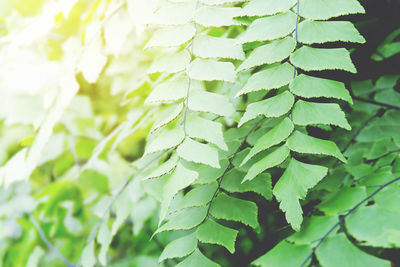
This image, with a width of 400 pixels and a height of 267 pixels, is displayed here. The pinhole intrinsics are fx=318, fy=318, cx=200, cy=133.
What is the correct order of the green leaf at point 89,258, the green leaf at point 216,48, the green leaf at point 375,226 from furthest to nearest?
the green leaf at point 89,258 → the green leaf at point 216,48 → the green leaf at point 375,226

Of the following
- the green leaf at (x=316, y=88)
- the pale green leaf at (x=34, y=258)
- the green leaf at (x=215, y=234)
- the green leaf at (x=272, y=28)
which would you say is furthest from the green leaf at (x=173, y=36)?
the pale green leaf at (x=34, y=258)

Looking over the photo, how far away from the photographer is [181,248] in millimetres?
562

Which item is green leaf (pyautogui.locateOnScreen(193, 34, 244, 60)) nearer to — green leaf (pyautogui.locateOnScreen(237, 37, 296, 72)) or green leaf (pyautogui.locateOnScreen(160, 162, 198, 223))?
A: green leaf (pyautogui.locateOnScreen(237, 37, 296, 72))

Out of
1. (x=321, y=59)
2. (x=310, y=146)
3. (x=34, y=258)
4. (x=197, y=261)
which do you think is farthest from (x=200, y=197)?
(x=34, y=258)

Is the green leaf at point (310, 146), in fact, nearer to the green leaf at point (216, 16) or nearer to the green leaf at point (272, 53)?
the green leaf at point (272, 53)

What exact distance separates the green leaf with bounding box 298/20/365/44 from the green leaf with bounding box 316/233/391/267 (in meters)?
0.32

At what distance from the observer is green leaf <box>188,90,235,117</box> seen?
0.54 meters

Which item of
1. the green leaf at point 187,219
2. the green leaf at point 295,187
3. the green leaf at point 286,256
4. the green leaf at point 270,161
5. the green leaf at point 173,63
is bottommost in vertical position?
the green leaf at point 286,256

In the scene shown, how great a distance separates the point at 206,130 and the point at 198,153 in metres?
0.05

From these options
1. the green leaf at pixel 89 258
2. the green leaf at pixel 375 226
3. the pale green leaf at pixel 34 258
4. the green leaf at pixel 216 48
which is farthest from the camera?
the pale green leaf at pixel 34 258

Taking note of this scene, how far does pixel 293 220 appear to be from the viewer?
47 cm

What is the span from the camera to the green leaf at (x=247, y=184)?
59 centimetres

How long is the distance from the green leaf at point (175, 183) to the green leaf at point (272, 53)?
20 centimetres

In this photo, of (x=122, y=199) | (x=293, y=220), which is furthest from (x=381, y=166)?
(x=122, y=199)
